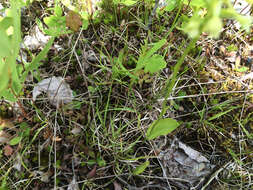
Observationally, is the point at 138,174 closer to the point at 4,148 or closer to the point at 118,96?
the point at 118,96

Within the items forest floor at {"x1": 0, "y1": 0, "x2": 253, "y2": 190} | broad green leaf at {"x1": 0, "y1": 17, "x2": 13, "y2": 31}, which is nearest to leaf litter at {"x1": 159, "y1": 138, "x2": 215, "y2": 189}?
forest floor at {"x1": 0, "y1": 0, "x2": 253, "y2": 190}

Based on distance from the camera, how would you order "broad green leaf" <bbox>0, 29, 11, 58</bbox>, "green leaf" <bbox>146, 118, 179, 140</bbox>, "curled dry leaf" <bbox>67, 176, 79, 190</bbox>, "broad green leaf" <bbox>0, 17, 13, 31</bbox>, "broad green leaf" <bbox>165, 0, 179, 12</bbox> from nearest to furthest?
"broad green leaf" <bbox>0, 29, 11, 58</bbox> < "broad green leaf" <bbox>0, 17, 13, 31</bbox> < "green leaf" <bbox>146, 118, 179, 140</bbox> < "curled dry leaf" <bbox>67, 176, 79, 190</bbox> < "broad green leaf" <bbox>165, 0, 179, 12</bbox>

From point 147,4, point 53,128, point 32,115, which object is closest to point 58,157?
point 53,128

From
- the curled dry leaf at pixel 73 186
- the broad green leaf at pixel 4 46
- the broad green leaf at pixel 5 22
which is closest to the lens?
the broad green leaf at pixel 4 46

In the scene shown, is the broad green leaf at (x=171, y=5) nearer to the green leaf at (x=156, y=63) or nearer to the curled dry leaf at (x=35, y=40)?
the green leaf at (x=156, y=63)

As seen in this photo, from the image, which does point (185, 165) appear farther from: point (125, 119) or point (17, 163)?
point (17, 163)

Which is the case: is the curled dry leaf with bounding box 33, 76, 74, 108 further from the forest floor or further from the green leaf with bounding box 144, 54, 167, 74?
the green leaf with bounding box 144, 54, 167, 74

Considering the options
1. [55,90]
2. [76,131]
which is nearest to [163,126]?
[76,131]

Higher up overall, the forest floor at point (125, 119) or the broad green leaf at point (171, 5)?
the broad green leaf at point (171, 5)

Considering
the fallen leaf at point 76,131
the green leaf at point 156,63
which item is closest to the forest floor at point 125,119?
the fallen leaf at point 76,131
